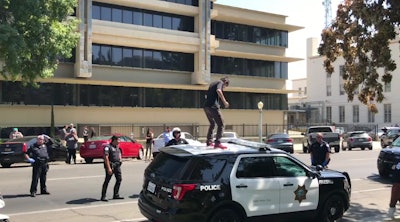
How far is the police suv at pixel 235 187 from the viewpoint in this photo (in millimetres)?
7383

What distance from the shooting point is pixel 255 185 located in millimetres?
7992

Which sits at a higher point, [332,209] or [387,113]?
[387,113]

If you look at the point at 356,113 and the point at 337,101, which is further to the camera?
the point at 337,101

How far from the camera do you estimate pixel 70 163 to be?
2277 cm

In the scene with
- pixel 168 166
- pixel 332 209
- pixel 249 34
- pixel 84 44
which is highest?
pixel 249 34

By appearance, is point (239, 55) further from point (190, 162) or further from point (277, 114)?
point (190, 162)

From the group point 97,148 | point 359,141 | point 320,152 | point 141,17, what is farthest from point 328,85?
point 320,152

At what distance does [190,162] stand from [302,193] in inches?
92.5

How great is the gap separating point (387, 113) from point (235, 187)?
2620 inches

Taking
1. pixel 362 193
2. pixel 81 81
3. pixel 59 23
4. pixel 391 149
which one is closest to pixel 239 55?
pixel 81 81

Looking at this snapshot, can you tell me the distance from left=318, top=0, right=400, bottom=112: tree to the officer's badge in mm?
4678

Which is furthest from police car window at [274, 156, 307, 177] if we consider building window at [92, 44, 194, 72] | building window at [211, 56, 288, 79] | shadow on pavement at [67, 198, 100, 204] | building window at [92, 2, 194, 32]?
building window at [211, 56, 288, 79]

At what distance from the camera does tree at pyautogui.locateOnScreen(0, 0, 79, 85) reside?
18219 millimetres

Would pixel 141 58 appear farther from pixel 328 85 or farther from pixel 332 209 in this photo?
pixel 328 85
